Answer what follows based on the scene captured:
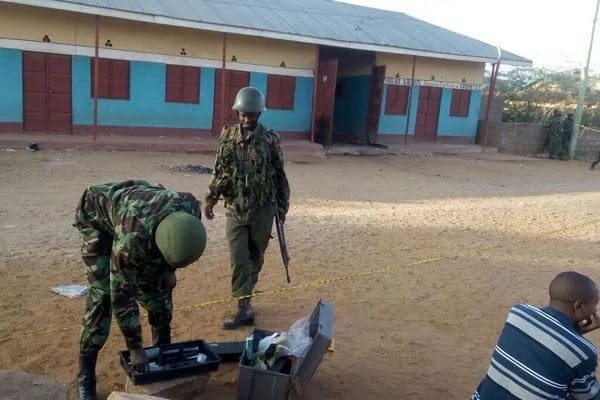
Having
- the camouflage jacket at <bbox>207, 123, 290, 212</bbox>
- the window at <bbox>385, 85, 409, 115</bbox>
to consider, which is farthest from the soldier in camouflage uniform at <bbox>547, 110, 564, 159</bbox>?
the camouflage jacket at <bbox>207, 123, 290, 212</bbox>

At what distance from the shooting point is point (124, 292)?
2.74 m

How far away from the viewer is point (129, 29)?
14.1 meters

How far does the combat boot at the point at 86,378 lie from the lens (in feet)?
10.1

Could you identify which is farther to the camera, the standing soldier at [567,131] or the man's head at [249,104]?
the standing soldier at [567,131]

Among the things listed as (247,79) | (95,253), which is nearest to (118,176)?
(247,79)

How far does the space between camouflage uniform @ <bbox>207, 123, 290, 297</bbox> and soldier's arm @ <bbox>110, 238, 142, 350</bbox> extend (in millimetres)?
1440

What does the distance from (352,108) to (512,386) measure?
18056 millimetres

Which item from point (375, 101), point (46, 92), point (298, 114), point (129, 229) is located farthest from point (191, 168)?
point (129, 229)

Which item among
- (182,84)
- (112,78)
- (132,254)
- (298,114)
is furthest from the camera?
(298,114)

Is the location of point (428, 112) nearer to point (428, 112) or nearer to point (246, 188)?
point (428, 112)

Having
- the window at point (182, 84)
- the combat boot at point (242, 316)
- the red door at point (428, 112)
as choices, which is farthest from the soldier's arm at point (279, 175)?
the red door at point (428, 112)

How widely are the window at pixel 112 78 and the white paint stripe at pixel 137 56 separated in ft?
0.55

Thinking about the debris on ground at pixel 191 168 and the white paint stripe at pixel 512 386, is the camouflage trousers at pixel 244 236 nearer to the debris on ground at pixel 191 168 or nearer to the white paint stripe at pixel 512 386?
the white paint stripe at pixel 512 386

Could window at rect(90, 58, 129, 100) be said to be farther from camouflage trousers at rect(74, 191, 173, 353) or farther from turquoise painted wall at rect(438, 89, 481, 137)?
camouflage trousers at rect(74, 191, 173, 353)
